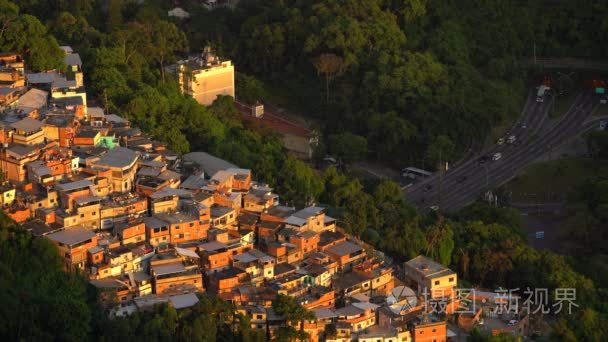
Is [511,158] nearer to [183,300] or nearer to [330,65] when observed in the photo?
[330,65]

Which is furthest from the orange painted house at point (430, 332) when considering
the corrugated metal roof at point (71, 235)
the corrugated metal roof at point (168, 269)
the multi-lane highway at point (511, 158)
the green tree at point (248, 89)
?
the green tree at point (248, 89)

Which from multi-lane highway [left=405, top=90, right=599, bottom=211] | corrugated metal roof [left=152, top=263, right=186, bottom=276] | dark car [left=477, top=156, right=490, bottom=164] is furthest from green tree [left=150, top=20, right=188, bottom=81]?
corrugated metal roof [left=152, top=263, right=186, bottom=276]

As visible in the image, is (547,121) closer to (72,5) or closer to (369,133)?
(369,133)

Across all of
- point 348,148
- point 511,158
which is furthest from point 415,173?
point 511,158

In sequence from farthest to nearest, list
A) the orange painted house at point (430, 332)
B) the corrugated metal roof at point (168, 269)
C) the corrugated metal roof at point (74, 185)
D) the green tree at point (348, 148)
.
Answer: the green tree at point (348, 148) < the corrugated metal roof at point (74, 185) < the corrugated metal roof at point (168, 269) < the orange painted house at point (430, 332)

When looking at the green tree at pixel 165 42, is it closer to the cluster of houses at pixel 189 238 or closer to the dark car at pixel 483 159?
the cluster of houses at pixel 189 238

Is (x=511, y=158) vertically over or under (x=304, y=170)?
under
